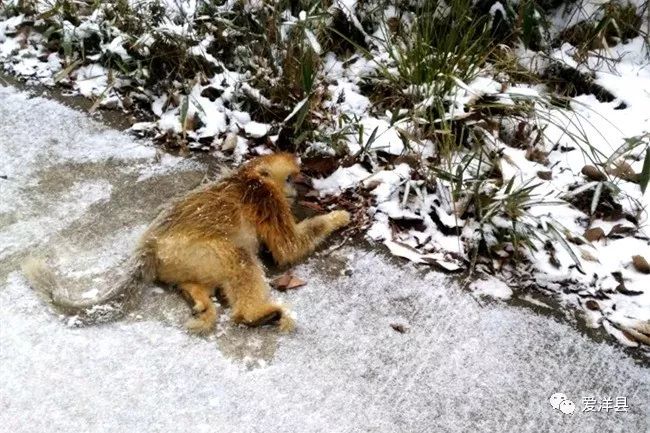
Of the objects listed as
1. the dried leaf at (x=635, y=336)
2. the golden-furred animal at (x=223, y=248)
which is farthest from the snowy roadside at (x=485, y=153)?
the golden-furred animal at (x=223, y=248)

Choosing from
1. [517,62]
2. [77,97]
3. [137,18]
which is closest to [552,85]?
[517,62]

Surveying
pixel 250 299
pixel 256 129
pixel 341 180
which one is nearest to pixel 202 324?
pixel 250 299

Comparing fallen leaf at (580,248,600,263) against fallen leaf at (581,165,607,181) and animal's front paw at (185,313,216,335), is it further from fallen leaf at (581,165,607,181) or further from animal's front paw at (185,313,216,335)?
animal's front paw at (185,313,216,335)

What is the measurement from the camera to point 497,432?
2.21 meters

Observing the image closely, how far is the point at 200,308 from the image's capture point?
2.52 m

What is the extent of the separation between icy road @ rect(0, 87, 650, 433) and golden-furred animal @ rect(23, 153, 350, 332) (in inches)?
3.4

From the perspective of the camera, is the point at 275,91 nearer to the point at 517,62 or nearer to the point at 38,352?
the point at 517,62

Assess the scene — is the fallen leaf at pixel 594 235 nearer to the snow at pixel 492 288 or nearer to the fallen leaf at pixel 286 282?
the snow at pixel 492 288

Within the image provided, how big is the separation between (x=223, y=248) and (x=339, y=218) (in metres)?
0.67

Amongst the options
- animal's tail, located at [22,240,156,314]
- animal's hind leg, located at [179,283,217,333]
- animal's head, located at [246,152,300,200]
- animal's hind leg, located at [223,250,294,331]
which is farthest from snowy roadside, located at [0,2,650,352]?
animal's tail, located at [22,240,156,314]

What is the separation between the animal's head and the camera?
9.62 feet

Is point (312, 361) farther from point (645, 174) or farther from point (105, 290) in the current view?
point (645, 174)

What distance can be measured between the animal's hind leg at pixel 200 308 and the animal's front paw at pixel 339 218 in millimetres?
733

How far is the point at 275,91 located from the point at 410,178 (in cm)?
104
